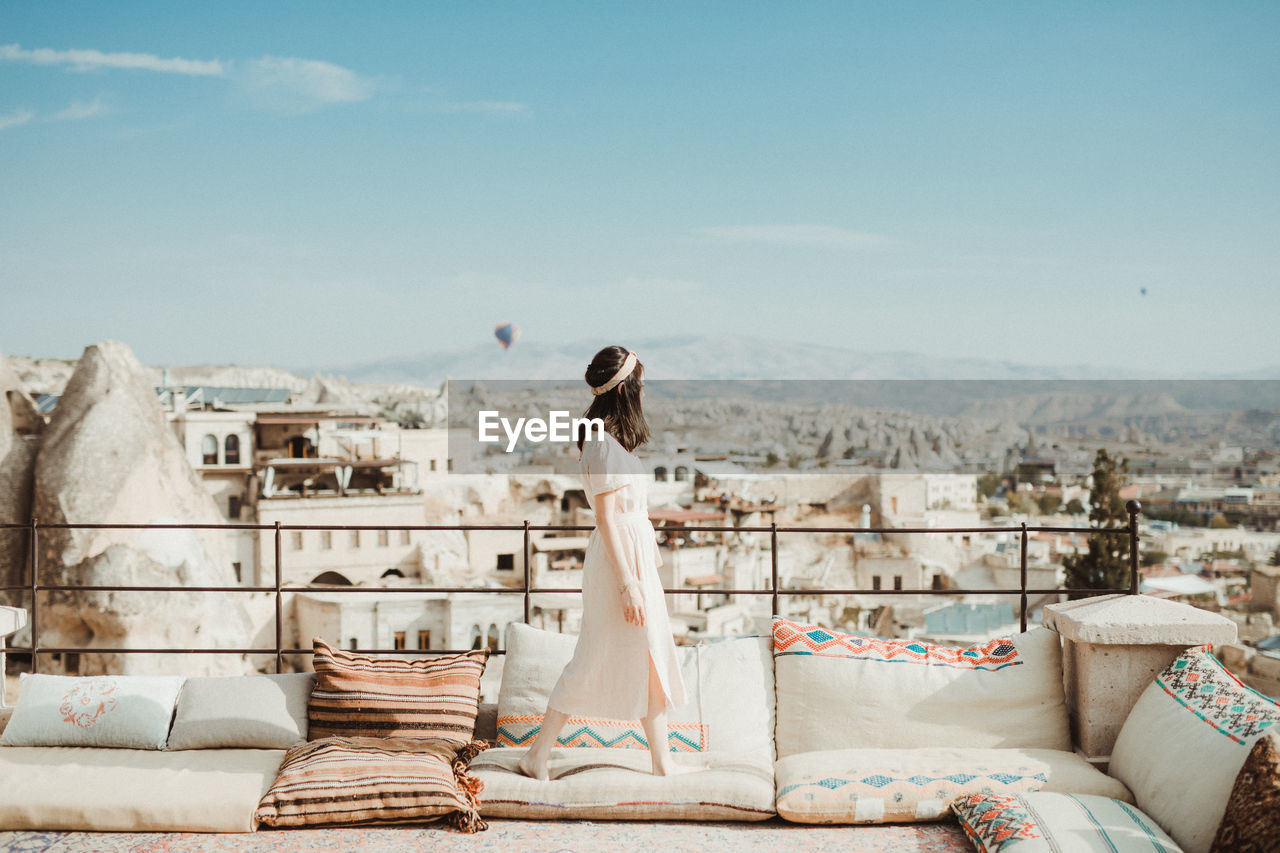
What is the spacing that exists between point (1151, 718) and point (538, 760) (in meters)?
1.61

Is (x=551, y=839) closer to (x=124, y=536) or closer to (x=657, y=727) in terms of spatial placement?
(x=657, y=727)

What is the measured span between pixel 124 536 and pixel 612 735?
22731mm

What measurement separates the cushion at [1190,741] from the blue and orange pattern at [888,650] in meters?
0.39

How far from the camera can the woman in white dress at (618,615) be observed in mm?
2600

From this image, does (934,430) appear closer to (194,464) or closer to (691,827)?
(194,464)

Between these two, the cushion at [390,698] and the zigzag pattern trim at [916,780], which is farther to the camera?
the cushion at [390,698]

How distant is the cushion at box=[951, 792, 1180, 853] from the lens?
2.12 metres

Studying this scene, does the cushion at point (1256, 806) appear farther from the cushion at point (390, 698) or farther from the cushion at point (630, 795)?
the cushion at point (390, 698)

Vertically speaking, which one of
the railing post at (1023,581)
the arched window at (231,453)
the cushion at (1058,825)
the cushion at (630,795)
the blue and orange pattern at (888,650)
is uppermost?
the railing post at (1023,581)

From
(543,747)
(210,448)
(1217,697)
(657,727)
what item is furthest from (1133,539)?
(210,448)

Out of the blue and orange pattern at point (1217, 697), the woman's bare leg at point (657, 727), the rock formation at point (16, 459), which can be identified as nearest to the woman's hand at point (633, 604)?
the woman's bare leg at point (657, 727)

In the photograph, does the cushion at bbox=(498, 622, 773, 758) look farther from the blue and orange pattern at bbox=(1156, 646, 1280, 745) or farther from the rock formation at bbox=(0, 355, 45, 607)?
the rock formation at bbox=(0, 355, 45, 607)

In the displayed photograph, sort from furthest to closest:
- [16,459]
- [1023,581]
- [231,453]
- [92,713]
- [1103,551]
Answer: [231,453]
[1103,551]
[16,459]
[1023,581]
[92,713]

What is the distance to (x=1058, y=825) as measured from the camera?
219 cm
